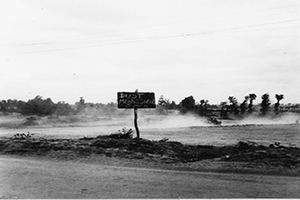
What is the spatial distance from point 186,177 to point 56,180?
379cm

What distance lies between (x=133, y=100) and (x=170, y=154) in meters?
5.32

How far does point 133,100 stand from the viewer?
22625 mm

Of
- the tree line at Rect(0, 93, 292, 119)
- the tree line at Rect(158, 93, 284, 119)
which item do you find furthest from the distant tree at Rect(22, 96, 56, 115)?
the tree line at Rect(158, 93, 284, 119)

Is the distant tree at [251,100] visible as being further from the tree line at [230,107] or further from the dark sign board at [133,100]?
the dark sign board at [133,100]

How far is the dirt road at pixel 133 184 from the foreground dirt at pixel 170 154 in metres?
1.50

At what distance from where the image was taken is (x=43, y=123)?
207 feet

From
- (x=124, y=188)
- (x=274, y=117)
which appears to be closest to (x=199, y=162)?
(x=124, y=188)

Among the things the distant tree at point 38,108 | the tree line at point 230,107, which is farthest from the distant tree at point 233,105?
the distant tree at point 38,108

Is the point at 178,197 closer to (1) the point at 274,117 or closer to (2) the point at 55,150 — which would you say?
(2) the point at 55,150

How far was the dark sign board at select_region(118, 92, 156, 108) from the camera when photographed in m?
22.6

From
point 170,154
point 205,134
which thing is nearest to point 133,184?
point 170,154

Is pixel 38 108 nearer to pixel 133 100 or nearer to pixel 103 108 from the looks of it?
pixel 103 108

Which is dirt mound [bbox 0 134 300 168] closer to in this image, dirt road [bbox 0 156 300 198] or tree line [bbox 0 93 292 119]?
dirt road [bbox 0 156 300 198]

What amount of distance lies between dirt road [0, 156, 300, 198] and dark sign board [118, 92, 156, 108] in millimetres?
8177
